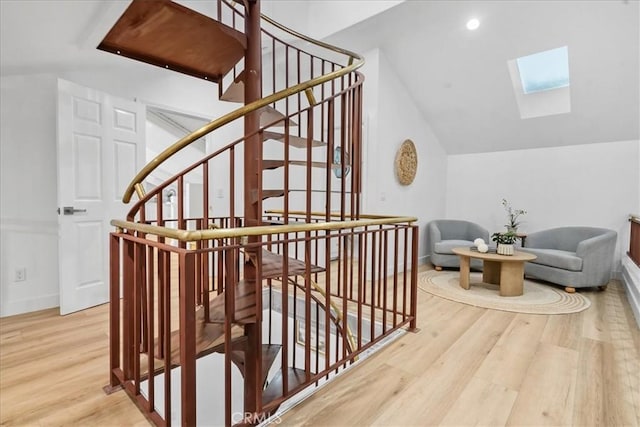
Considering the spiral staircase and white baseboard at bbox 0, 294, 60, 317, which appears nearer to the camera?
the spiral staircase

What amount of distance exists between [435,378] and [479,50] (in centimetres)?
380

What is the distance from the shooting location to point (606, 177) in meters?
4.24

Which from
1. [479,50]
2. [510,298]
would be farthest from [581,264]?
[479,50]

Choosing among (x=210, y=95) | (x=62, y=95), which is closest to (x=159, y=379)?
(x=62, y=95)

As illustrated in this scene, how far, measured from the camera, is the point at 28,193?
9.11 ft

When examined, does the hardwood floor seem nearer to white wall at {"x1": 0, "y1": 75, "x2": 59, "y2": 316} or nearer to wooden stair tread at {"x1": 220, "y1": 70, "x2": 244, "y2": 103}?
white wall at {"x1": 0, "y1": 75, "x2": 59, "y2": 316}

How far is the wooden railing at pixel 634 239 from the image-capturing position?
11.5ft

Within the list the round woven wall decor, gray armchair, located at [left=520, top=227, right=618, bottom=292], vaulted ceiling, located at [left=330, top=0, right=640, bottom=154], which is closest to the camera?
vaulted ceiling, located at [left=330, top=0, right=640, bottom=154]

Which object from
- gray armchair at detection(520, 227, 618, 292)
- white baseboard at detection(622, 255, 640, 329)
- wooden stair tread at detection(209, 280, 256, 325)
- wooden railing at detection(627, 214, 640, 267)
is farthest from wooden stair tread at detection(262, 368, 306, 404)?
wooden railing at detection(627, 214, 640, 267)

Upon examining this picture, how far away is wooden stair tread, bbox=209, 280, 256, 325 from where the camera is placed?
1642 millimetres

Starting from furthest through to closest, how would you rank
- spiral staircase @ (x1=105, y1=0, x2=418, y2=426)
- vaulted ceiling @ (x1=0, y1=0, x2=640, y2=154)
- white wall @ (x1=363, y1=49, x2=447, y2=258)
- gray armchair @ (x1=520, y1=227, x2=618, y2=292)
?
white wall @ (x1=363, y1=49, x2=447, y2=258) < gray armchair @ (x1=520, y1=227, x2=618, y2=292) < vaulted ceiling @ (x1=0, y1=0, x2=640, y2=154) < spiral staircase @ (x1=105, y1=0, x2=418, y2=426)

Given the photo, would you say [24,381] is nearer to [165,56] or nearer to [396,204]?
A: [165,56]

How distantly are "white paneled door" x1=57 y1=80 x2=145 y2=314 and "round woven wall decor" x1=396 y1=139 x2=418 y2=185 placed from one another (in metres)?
3.09

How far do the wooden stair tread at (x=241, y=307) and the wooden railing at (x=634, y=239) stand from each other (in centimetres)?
408
